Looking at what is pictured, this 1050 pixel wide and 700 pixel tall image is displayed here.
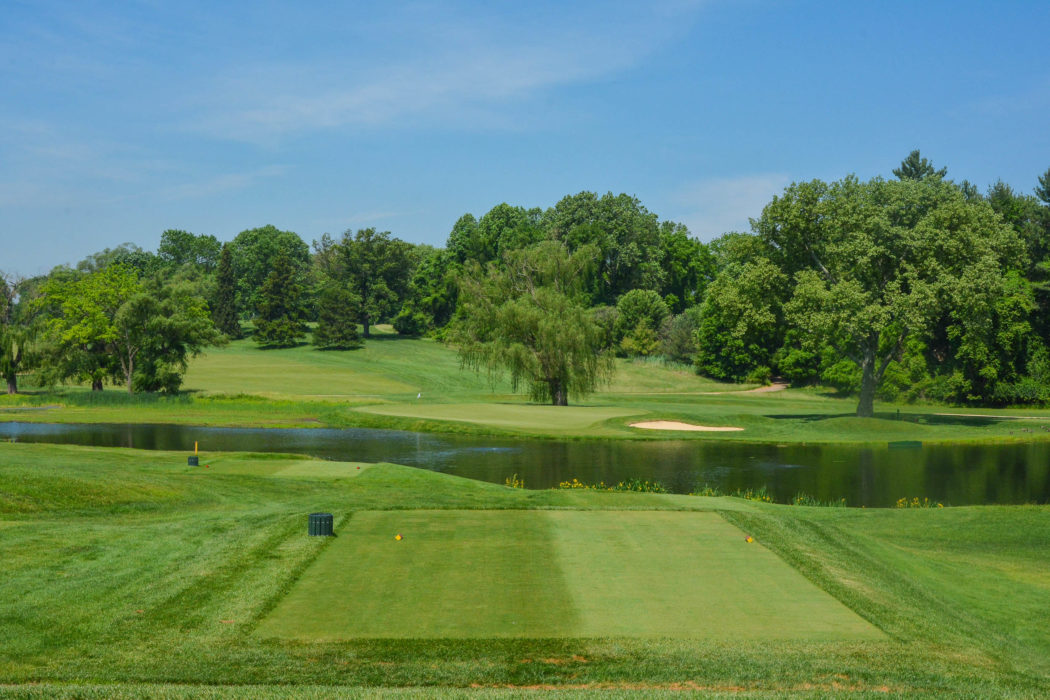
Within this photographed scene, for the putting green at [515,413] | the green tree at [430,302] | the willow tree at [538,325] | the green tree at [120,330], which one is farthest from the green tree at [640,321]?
the green tree at [120,330]

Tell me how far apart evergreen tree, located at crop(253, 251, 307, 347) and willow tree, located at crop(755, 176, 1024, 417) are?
89319 mm

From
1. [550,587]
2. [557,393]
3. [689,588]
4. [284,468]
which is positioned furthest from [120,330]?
[689,588]

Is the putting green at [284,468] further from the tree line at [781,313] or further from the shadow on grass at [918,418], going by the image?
the shadow on grass at [918,418]

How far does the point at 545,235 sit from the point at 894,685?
451ft

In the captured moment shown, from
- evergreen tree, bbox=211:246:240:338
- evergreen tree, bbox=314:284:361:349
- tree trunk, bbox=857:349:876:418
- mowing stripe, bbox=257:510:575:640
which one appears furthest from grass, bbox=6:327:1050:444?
evergreen tree, bbox=211:246:240:338

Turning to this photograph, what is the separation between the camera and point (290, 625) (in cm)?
1299

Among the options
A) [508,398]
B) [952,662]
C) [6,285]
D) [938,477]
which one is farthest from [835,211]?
[6,285]

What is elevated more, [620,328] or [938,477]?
[620,328]

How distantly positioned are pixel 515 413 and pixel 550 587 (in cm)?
4595

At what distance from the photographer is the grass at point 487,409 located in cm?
5459

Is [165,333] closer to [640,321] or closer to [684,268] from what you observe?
[640,321]

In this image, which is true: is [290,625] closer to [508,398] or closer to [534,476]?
[534,476]

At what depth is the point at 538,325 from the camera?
65.6 metres

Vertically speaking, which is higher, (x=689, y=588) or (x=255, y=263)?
(x=255, y=263)
